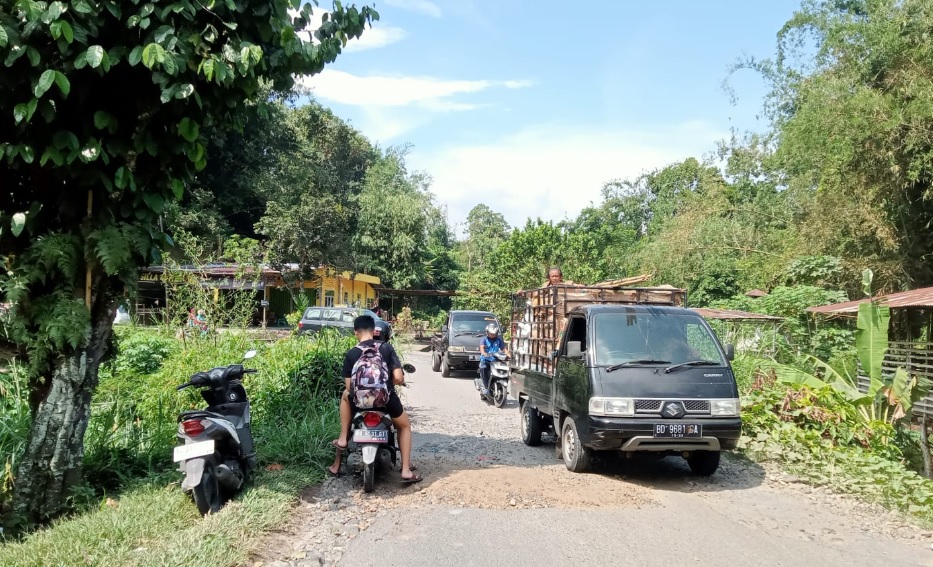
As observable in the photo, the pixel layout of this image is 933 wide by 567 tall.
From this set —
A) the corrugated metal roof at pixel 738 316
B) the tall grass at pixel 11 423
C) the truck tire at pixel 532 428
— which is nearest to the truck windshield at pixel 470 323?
the corrugated metal roof at pixel 738 316

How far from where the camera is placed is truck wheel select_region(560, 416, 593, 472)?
7312mm

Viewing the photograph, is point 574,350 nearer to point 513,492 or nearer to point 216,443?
point 513,492

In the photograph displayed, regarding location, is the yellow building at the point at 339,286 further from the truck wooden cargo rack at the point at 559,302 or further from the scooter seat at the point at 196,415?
the scooter seat at the point at 196,415

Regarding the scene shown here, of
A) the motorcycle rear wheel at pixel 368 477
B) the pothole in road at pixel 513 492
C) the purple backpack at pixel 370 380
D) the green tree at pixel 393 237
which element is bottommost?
the pothole in road at pixel 513 492

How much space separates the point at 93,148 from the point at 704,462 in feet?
21.1

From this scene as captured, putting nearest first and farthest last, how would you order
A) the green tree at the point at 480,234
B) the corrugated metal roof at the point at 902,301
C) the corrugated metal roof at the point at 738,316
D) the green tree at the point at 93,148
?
the green tree at the point at 93,148, the corrugated metal roof at the point at 902,301, the corrugated metal roof at the point at 738,316, the green tree at the point at 480,234

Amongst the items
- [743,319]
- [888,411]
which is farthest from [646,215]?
[888,411]

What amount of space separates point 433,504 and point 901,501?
435cm

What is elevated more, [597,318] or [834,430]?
[597,318]

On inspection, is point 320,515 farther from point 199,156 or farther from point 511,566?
point 199,156

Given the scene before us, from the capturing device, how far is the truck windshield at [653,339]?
746 centimetres

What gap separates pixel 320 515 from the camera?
18.8ft

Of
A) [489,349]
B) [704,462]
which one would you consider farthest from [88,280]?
[489,349]

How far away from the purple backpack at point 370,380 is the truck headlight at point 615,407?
2.12 metres
